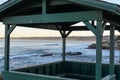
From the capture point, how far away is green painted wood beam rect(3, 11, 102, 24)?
563cm

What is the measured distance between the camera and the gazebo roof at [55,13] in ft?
18.1

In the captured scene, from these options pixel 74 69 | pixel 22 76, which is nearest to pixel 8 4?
pixel 22 76

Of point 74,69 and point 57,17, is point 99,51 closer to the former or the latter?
point 57,17

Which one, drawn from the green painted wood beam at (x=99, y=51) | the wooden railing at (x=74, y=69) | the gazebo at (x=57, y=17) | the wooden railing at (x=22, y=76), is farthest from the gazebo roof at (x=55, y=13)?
the wooden railing at (x=74, y=69)

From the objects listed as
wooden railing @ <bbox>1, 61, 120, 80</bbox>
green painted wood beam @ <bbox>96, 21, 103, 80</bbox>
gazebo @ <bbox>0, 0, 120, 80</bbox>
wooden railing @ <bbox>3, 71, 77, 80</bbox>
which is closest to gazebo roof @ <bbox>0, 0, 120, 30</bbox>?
gazebo @ <bbox>0, 0, 120, 80</bbox>

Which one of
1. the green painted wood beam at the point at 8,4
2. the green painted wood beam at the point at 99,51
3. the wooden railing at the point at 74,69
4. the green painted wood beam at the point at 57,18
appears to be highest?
the green painted wood beam at the point at 8,4

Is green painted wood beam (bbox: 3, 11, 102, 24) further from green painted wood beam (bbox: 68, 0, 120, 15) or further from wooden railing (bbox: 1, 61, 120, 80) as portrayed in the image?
wooden railing (bbox: 1, 61, 120, 80)

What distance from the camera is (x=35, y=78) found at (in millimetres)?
6332

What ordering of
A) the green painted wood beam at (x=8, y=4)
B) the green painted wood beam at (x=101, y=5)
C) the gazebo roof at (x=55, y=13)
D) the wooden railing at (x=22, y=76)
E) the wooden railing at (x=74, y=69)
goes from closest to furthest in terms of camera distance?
the green painted wood beam at (x=101, y=5)
the gazebo roof at (x=55, y=13)
the wooden railing at (x=22, y=76)
the green painted wood beam at (x=8, y=4)
the wooden railing at (x=74, y=69)

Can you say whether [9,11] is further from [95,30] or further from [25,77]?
[95,30]

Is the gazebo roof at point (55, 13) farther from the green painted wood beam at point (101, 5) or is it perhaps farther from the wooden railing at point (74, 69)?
the wooden railing at point (74, 69)

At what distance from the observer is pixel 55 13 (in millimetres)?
6289

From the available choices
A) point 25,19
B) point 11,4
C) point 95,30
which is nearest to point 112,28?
point 95,30

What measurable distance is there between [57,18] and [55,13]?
0.80 feet
